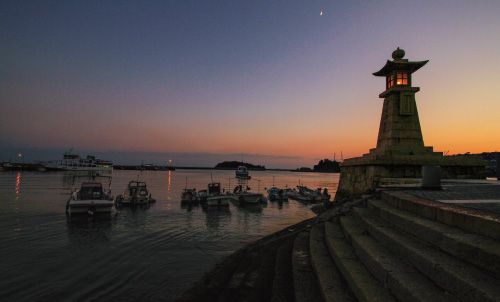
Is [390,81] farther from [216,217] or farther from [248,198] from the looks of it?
[248,198]

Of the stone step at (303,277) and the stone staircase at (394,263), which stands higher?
the stone staircase at (394,263)

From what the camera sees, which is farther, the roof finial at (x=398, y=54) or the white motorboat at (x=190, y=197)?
the white motorboat at (x=190, y=197)

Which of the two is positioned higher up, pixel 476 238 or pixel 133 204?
pixel 476 238

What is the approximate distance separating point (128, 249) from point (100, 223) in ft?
26.3

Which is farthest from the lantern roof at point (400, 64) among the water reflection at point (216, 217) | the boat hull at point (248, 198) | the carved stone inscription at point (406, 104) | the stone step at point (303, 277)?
the boat hull at point (248, 198)

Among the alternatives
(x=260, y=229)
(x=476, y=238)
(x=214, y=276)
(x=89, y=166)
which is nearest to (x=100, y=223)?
(x=260, y=229)

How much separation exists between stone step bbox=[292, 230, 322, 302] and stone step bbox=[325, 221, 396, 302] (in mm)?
605

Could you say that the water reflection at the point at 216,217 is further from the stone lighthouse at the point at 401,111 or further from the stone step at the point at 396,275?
the stone step at the point at 396,275

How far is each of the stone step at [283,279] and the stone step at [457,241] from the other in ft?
8.48

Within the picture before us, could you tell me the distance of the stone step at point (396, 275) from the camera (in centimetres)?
297

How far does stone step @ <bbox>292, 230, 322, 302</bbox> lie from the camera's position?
4665mm

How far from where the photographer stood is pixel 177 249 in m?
12.6

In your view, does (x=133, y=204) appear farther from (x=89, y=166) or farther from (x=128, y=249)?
(x=89, y=166)

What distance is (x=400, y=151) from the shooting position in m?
15.9
